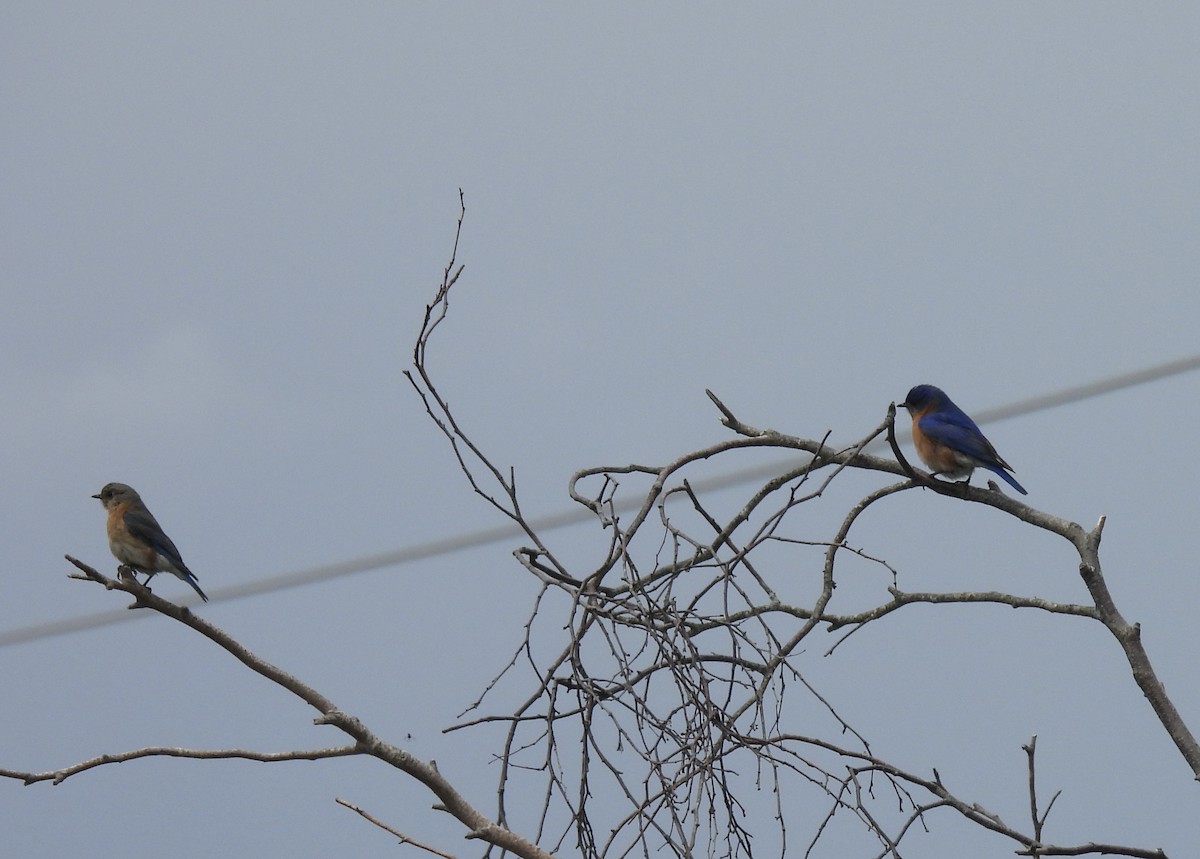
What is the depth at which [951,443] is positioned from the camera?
4.20 m

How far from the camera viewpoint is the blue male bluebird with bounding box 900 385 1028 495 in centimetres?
410

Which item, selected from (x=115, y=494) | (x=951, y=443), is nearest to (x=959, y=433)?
(x=951, y=443)

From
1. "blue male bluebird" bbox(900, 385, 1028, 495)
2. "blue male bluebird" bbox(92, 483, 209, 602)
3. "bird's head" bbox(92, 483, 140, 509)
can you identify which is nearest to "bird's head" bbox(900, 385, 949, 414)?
"blue male bluebird" bbox(900, 385, 1028, 495)

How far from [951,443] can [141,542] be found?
9.15ft

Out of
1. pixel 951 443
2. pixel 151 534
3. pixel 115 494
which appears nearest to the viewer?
pixel 951 443

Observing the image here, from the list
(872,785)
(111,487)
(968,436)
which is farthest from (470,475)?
(111,487)

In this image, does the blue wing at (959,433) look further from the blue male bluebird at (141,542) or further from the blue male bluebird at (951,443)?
the blue male bluebird at (141,542)

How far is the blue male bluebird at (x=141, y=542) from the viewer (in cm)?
457

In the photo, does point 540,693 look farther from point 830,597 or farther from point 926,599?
point 926,599

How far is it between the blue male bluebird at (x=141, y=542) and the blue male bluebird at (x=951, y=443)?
248 cm

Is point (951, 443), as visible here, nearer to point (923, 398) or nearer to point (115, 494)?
point (923, 398)

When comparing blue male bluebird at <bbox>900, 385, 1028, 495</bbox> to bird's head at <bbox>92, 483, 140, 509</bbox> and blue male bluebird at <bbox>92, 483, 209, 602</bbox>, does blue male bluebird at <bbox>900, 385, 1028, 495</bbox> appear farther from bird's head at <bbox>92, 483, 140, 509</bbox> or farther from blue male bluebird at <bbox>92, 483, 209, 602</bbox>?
bird's head at <bbox>92, 483, 140, 509</bbox>

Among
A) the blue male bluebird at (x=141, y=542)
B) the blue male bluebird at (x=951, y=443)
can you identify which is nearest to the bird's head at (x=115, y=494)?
the blue male bluebird at (x=141, y=542)

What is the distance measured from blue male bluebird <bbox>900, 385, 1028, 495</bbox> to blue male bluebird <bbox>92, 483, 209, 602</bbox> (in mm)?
2478
